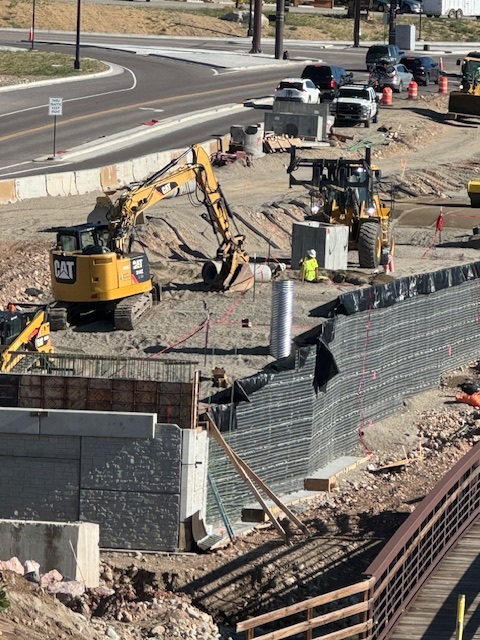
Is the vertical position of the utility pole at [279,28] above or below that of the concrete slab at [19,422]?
above

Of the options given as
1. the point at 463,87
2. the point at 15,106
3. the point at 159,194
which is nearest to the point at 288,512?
the point at 159,194

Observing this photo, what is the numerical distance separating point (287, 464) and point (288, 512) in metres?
2.62

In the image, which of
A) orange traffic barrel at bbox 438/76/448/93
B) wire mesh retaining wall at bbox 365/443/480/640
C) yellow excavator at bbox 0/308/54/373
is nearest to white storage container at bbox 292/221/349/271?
yellow excavator at bbox 0/308/54/373

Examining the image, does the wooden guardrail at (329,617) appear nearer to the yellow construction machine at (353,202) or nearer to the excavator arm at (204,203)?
the excavator arm at (204,203)

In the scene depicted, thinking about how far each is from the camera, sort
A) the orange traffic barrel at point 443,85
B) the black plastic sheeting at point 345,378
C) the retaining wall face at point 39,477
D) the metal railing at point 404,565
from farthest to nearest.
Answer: the orange traffic barrel at point 443,85 < the black plastic sheeting at point 345,378 < the retaining wall face at point 39,477 < the metal railing at point 404,565

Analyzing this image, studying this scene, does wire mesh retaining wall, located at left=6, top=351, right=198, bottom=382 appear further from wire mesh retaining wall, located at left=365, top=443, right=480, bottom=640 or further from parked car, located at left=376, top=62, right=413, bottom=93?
parked car, located at left=376, top=62, right=413, bottom=93

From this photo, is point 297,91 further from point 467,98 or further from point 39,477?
point 39,477

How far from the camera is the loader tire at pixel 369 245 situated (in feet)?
124

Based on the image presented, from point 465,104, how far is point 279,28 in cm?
1469

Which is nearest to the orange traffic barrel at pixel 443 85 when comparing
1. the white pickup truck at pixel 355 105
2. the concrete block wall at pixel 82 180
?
the white pickup truck at pixel 355 105

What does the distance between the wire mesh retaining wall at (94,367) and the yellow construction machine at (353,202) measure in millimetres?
13430

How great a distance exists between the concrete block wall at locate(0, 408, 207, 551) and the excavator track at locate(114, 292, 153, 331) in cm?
998

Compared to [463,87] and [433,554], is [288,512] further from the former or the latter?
[463,87]

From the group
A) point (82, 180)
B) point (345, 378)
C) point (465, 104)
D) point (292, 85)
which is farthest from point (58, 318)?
point (465, 104)
